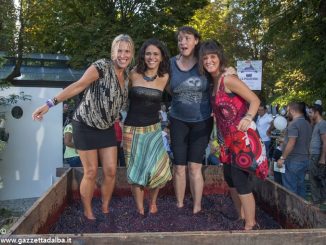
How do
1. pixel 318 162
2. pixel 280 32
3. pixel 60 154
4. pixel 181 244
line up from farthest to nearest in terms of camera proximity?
pixel 280 32
pixel 60 154
pixel 318 162
pixel 181 244

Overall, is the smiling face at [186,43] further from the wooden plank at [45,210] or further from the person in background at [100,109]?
the wooden plank at [45,210]

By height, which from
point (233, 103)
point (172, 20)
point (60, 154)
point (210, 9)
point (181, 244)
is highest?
point (210, 9)

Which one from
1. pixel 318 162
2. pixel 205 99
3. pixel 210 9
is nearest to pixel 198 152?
pixel 205 99

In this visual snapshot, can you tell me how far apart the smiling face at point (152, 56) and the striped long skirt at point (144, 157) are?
577 mm

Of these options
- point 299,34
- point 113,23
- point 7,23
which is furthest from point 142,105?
point 113,23

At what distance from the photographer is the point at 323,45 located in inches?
390

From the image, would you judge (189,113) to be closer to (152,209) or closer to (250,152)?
(250,152)

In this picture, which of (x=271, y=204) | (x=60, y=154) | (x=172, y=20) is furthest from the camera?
(x=172, y=20)

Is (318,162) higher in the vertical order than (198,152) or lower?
lower

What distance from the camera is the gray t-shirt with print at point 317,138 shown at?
7355 mm

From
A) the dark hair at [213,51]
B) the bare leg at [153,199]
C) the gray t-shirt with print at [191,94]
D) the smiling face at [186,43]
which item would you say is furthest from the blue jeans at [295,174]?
the dark hair at [213,51]

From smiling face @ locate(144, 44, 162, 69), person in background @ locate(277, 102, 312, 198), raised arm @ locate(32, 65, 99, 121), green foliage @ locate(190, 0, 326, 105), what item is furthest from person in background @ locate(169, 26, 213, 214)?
green foliage @ locate(190, 0, 326, 105)

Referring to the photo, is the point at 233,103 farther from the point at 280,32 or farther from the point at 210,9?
the point at 210,9

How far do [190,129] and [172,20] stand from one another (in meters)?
13.8
